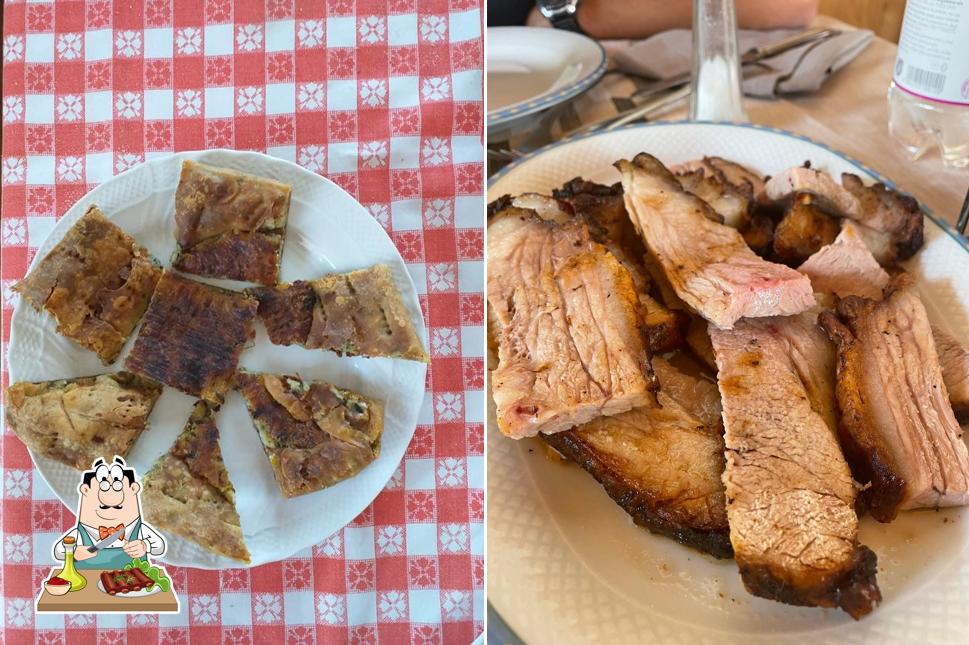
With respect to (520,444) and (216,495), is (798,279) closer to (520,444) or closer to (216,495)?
(520,444)

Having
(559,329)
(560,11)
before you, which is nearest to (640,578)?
(559,329)

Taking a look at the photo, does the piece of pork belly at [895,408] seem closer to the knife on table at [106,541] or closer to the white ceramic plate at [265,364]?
the white ceramic plate at [265,364]

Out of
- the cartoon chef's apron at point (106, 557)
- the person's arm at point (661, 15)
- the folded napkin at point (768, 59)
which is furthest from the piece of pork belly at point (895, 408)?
the person's arm at point (661, 15)

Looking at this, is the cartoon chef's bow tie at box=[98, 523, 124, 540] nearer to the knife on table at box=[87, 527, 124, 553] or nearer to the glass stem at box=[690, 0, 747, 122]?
the knife on table at box=[87, 527, 124, 553]

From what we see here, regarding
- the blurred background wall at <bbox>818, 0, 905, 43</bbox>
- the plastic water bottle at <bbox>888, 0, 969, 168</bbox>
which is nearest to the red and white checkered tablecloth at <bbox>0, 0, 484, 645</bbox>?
the plastic water bottle at <bbox>888, 0, 969, 168</bbox>

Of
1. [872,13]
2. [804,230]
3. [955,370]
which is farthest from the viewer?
[872,13]

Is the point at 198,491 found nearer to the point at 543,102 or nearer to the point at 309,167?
the point at 309,167
